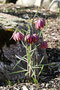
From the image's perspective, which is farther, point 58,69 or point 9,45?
point 58,69

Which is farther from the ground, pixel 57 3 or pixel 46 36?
pixel 57 3

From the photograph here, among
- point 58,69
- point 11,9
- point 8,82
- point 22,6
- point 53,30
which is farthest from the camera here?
point 22,6

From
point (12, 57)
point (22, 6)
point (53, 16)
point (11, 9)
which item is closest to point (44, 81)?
point (12, 57)

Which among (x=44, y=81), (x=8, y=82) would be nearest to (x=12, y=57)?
(x=8, y=82)

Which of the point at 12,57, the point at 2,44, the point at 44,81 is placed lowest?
the point at 44,81

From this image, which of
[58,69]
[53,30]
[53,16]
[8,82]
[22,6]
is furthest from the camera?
[22,6]

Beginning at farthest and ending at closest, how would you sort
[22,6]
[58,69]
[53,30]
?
[22,6]
[53,30]
[58,69]

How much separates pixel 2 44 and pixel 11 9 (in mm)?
2526

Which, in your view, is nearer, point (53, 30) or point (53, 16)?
point (53, 30)

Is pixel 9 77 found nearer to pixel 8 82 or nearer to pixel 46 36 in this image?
pixel 8 82

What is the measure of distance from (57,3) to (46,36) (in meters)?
1.48

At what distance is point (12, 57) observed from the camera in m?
1.87

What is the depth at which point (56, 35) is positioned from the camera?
10.1ft

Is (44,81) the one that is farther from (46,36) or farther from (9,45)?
(46,36)
